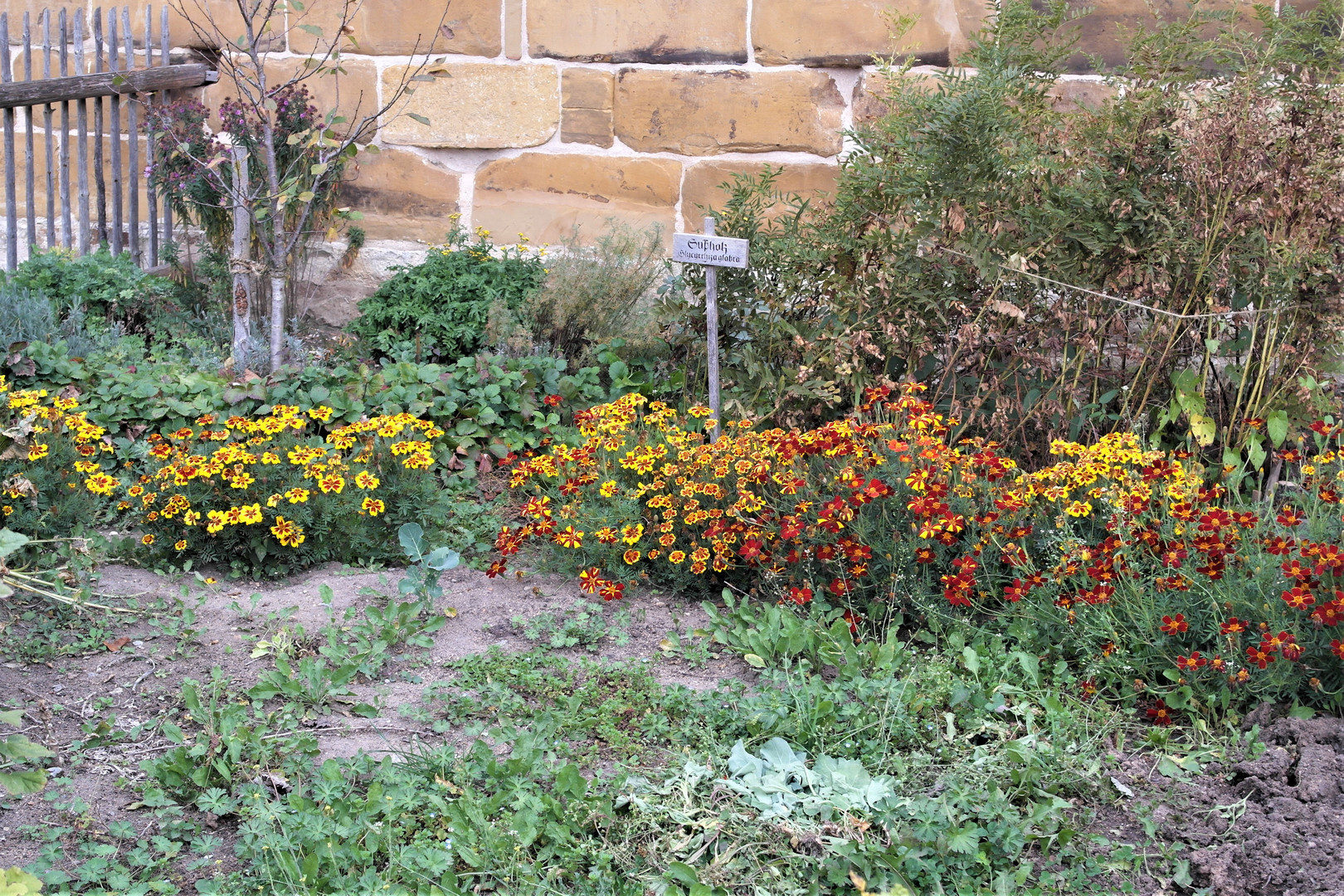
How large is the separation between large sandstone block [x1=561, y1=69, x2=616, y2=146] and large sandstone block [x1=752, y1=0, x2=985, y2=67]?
2.48ft

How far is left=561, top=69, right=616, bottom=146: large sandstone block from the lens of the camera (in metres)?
5.45

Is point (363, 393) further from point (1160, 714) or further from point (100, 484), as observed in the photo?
point (1160, 714)

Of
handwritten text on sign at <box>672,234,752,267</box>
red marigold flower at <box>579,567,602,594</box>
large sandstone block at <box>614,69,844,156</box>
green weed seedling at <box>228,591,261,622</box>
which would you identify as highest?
large sandstone block at <box>614,69,844,156</box>

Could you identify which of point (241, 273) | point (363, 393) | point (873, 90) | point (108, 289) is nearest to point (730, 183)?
point (873, 90)

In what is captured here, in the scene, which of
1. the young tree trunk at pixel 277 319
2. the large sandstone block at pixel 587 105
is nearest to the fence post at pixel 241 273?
the young tree trunk at pixel 277 319

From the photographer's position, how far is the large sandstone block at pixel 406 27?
547 cm

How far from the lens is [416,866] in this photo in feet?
7.12

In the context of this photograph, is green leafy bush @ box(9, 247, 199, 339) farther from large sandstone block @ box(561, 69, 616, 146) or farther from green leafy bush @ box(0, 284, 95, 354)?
large sandstone block @ box(561, 69, 616, 146)

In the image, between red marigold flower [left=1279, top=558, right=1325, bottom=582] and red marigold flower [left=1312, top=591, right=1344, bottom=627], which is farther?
red marigold flower [left=1279, top=558, right=1325, bottom=582]

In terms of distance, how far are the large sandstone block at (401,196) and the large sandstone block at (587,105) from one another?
663 millimetres

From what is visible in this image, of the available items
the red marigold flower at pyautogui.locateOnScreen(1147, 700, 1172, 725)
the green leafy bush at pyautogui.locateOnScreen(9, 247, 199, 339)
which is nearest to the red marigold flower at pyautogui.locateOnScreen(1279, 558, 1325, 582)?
the red marigold flower at pyautogui.locateOnScreen(1147, 700, 1172, 725)

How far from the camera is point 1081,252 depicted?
4.03 metres

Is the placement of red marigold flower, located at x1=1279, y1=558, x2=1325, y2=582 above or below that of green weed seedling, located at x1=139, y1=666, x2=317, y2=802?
above

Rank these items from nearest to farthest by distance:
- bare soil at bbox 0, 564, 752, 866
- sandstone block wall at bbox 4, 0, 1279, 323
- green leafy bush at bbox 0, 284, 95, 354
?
bare soil at bbox 0, 564, 752, 866
green leafy bush at bbox 0, 284, 95, 354
sandstone block wall at bbox 4, 0, 1279, 323
